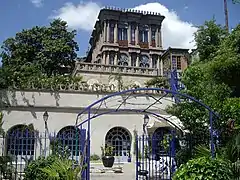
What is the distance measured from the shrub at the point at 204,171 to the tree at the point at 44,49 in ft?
78.3

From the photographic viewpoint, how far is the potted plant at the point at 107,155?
15070 mm

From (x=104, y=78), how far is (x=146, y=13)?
15859mm

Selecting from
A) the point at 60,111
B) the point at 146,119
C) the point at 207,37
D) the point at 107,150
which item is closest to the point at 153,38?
the point at 207,37

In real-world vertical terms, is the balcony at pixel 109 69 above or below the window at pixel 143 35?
below

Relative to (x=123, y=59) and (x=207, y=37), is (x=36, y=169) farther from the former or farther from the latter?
(x=123, y=59)

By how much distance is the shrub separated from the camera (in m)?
6.07

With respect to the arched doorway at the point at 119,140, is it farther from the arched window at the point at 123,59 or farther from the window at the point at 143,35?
the window at the point at 143,35

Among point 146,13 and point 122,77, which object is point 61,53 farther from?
point 146,13

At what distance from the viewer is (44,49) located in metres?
30.0

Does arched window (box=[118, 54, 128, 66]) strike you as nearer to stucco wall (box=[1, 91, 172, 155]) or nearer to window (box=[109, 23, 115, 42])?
window (box=[109, 23, 115, 42])

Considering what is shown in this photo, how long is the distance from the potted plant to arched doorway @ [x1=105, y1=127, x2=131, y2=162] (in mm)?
715

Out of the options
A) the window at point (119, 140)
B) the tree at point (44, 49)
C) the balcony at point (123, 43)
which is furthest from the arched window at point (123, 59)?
the window at point (119, 140)

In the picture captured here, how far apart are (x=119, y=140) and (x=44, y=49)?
14.8 meters

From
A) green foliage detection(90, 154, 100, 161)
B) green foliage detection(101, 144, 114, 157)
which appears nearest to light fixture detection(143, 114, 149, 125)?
green foliage detection(101, 144, 114, 157)
